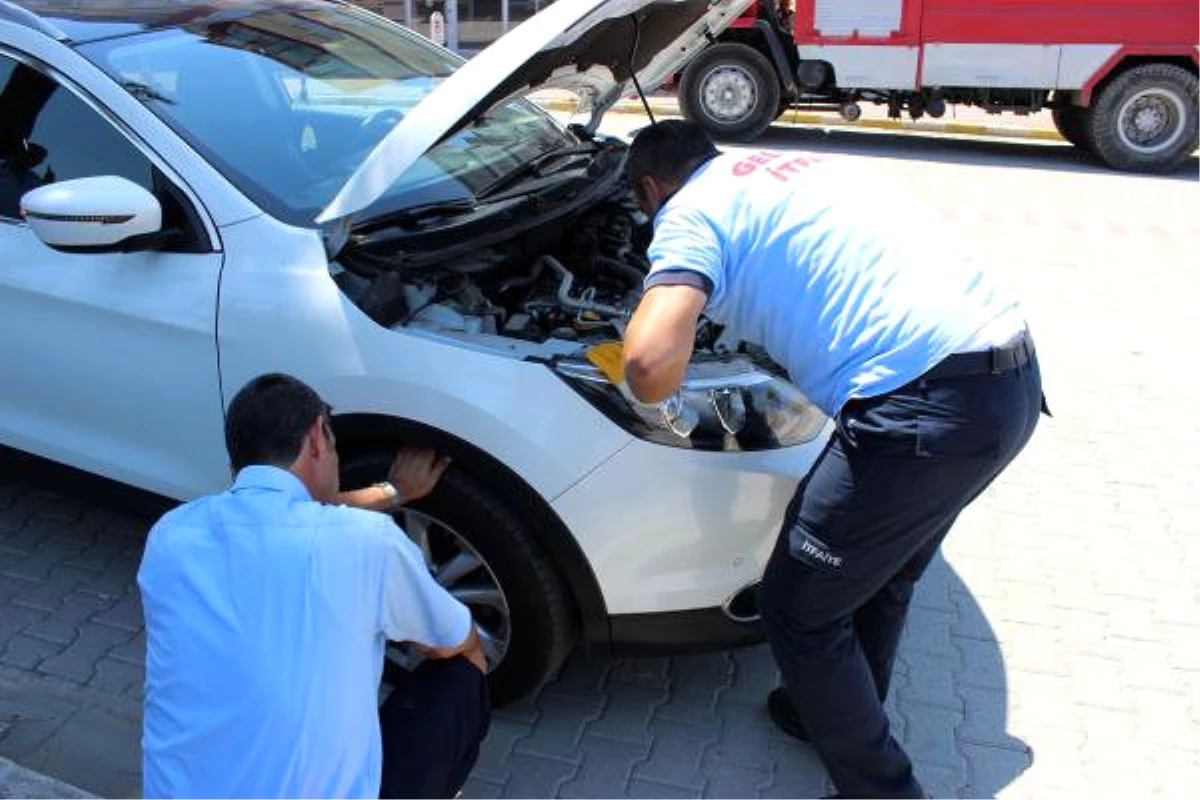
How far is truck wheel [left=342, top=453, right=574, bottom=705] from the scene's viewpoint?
100.0 inches

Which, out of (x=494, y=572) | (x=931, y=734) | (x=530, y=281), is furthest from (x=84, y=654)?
(x=931, y=734)

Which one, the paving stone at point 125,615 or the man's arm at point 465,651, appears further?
the paving stone at point 125,615

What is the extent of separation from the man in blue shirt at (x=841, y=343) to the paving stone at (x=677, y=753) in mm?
494

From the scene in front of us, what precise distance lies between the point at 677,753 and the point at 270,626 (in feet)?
4.67

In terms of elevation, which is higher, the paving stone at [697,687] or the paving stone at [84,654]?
the paving stone at [84,654]

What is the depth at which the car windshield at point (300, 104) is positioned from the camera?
9.37 ft

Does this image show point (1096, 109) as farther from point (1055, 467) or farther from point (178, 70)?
point (178, 70)

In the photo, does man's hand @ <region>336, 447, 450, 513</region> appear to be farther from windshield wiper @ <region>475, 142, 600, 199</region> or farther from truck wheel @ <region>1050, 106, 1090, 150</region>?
truck wheel @ <region>1050, 106, 1090, 150</region>

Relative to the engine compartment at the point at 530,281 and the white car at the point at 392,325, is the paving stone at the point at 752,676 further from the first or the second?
the engine compartment at the point at 530,281

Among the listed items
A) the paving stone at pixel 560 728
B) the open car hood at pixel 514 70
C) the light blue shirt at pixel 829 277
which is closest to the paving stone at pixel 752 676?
the paving stone at pixel 560 728

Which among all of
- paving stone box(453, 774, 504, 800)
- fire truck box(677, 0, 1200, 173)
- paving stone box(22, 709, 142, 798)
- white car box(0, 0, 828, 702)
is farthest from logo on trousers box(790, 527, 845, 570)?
fire truck box(677, 0, 1200, 173)

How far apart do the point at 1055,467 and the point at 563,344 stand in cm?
252

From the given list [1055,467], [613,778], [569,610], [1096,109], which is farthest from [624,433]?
[1096,109]

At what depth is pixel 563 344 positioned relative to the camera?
263cm
